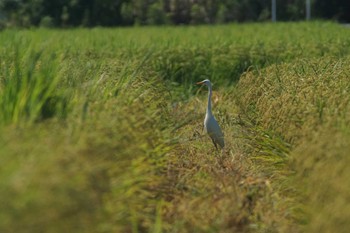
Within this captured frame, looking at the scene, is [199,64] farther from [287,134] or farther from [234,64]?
[287,134]

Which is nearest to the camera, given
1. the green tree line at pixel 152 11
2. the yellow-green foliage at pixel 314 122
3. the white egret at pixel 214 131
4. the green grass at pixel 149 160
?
the green grass at pixel 149 160

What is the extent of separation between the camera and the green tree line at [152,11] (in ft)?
153

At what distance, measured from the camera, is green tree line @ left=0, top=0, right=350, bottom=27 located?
4653 centimetres

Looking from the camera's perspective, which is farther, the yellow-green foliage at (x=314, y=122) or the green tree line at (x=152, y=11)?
the green tree line at (x=152, y=11)

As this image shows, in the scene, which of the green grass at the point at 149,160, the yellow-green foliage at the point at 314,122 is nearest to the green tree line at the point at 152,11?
the yellow-green foliage at the point at 314,122

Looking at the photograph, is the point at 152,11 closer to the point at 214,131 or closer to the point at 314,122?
the point at 214,131

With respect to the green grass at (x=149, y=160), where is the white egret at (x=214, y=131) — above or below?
below

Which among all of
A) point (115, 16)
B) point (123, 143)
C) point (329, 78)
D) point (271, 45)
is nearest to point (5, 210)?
point (123, 143)

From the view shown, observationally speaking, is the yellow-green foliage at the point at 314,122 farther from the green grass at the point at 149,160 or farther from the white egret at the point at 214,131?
the white egret at the point at 214,131

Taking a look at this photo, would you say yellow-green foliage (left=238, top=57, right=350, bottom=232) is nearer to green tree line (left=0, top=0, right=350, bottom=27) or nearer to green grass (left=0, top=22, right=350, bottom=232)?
green grass (left=0, top=22, right=350, bottom=232)

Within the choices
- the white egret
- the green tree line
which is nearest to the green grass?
the white egret

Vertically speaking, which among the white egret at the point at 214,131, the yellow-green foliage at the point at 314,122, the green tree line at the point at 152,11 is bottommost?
the green tree line at the point at 152,11

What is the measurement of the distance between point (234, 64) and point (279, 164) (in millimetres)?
8885

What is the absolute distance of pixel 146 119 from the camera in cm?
586
